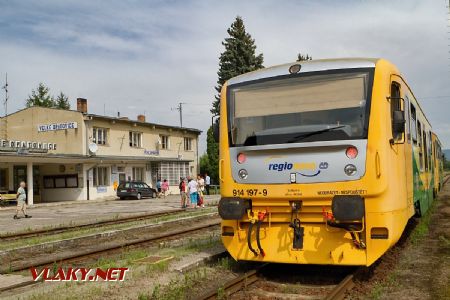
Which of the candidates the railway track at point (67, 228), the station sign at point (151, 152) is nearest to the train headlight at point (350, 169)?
the railway track at point (67, 228)

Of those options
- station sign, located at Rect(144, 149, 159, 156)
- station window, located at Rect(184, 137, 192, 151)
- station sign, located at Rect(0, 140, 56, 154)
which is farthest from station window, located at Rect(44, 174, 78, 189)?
station window, located at Rect(184, 137, 192, 151)

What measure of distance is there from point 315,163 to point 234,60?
152ft

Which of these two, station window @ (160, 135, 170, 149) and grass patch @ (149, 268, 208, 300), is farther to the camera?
station window @ (160, 135, 170, 149)

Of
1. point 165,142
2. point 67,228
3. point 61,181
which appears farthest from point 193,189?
point 165,142

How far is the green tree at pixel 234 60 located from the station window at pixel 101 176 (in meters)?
14.5

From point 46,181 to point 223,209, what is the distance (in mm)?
33688

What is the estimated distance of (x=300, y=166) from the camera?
7012mm

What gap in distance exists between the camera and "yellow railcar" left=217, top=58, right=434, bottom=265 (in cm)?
666

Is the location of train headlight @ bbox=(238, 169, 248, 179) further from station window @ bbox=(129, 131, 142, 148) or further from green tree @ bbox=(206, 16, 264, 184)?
green tree @ bbox=(206, 16, 264, 184)

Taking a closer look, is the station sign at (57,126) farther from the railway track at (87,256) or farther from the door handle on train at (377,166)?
the door handle on train at (377,166)

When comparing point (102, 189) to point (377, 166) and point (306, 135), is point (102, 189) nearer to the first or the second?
point (306, 135)

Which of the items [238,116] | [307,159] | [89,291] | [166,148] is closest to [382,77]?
[307,159]

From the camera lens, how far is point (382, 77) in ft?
23.1

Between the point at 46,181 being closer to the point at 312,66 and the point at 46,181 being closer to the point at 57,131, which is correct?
the point at 57,131
